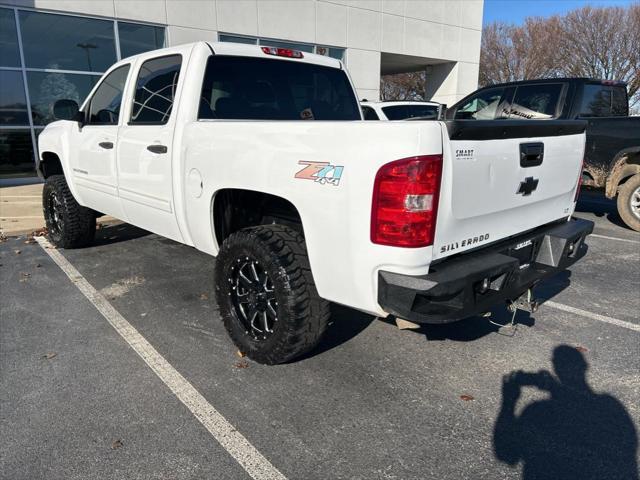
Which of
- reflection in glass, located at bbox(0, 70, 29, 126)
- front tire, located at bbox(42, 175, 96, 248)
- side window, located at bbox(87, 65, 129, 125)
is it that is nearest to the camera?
side window, located at bbox(87, 65, 129, 125)

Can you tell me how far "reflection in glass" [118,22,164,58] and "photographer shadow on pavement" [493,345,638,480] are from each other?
12191 millimetres

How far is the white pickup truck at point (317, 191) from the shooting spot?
2.35 meters

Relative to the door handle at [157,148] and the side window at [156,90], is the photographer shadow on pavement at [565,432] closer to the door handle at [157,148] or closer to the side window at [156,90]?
the door handle at [157,148]

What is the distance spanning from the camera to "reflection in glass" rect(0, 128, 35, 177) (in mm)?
11586

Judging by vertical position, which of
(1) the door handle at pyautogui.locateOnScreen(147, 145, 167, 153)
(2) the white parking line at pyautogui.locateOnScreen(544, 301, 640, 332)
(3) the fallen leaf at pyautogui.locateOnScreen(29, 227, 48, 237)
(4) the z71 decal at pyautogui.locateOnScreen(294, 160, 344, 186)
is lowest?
(3) the fallen leaf at pyautogui.locateOnScreen(29, 227, 48, 237)

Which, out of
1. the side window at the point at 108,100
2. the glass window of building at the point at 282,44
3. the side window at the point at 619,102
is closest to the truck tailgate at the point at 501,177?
the side window at the point at 108,100

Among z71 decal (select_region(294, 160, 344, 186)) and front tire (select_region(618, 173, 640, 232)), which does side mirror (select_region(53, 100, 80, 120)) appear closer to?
z71 decal (select_region(294, 160, 344, 186))

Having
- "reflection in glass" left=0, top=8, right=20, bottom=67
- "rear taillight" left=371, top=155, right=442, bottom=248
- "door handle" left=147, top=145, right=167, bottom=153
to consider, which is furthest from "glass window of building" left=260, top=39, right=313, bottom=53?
"rear taillight" left=371, top=155, right=442, bottom=248

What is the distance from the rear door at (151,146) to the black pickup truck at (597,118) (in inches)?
186

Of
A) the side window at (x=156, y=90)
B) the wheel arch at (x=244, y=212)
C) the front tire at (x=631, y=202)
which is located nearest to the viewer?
the wheel arch at (x=244, y=212)

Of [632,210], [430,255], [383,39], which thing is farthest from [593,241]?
Result: [383,39]

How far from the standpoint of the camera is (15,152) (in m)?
11.8

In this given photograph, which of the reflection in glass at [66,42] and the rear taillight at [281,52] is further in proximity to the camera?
the reflection in glass at [66,42]

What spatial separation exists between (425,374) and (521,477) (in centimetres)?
96
